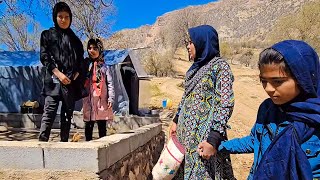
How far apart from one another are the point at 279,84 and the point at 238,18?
77.8 metres

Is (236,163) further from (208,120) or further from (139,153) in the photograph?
(208,120)

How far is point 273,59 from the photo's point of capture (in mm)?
1633

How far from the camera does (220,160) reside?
2.42m

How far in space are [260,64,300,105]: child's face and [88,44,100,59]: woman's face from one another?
8.65ft

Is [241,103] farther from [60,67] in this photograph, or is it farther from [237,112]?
[60,67]

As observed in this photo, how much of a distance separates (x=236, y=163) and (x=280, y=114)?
621cm

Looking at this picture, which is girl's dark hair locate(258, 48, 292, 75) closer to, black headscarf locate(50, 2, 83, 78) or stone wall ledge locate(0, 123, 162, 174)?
stone wall ledge locate(0, 123, 162, 174)

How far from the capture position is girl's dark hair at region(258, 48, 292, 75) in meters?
1.60

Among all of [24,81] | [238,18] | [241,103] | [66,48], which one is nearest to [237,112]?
[241,103]

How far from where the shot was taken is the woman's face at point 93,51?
13.1 ft

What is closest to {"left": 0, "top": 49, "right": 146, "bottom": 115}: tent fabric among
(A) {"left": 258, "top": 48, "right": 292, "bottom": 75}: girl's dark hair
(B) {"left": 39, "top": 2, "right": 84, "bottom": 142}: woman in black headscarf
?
(B) {"left": 39, "top": 2, "right": 84, "bottom": 142}: woman in black headscarf

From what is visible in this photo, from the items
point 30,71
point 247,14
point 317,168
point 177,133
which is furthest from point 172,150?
point 247,14

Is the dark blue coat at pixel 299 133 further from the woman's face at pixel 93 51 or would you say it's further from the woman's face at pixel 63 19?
the woman's face at pixel 93 51

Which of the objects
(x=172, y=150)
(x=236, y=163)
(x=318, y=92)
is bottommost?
(x=236, y=163)
